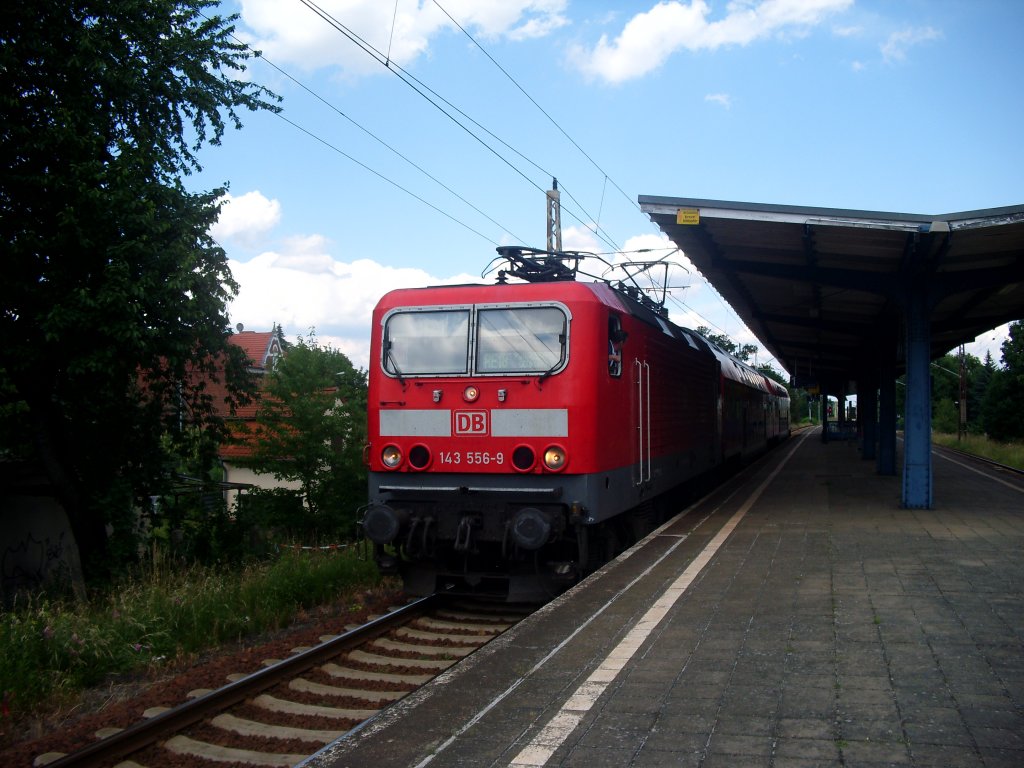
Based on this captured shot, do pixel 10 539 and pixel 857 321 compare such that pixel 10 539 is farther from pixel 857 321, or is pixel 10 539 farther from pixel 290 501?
pixel 857 321

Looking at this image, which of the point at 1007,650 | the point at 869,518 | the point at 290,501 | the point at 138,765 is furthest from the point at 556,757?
the point at 290,501

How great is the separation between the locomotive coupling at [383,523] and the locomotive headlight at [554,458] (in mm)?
1412

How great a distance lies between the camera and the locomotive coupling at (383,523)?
7797 mm

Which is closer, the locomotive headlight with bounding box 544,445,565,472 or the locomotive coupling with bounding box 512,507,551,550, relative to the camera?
the locomotive coupling with bounding box 512,507,551,550

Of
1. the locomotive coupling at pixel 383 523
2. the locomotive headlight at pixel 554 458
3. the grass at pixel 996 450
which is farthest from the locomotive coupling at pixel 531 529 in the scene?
the grass at pixel 996 450

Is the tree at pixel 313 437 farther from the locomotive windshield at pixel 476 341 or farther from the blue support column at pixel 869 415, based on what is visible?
the blue support column at pixel 869 415

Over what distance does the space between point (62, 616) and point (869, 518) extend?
9.45 meters

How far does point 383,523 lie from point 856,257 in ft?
27.8

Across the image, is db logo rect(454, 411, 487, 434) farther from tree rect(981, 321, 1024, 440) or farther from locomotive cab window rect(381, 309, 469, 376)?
tree rect(981, 321, 1024, 440)

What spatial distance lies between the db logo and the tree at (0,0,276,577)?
5221 mm

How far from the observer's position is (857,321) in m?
20.2

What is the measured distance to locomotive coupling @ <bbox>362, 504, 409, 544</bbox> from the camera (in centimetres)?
780

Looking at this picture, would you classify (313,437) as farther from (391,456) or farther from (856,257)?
(856,257)

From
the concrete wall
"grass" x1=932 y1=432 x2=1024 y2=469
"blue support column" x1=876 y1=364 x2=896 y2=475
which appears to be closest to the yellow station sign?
"blue support column" x1=876 y1=364 x2=896 y2=475
